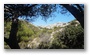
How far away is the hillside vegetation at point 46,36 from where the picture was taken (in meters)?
2.01

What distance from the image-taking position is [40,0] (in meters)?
2.04

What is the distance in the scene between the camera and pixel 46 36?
6.64ft

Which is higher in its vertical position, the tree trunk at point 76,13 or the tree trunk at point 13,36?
the tree trunk at point 76,13

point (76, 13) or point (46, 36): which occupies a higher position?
point (76, 13)

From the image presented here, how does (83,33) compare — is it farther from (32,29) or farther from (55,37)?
(32,29)

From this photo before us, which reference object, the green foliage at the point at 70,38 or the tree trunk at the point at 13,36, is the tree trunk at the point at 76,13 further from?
the tree trunk at the point at 13,36

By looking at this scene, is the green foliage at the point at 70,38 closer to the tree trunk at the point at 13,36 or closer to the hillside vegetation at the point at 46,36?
the hillside vegetation at the point at 46,36

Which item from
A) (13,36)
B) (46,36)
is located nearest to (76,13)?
(46,36)

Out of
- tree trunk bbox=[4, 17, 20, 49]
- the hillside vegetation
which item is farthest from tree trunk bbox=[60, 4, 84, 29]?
tree trunk bbox=[4, 17, 20, 49]

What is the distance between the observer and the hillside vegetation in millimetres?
2008

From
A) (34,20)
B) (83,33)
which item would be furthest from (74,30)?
(34,20)

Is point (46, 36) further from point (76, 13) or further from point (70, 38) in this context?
point (76, 13)

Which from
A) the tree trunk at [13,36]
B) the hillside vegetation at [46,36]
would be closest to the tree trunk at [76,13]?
the hillside vegetation at [46,36]

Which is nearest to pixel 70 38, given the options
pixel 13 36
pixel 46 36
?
pixel 46 36
